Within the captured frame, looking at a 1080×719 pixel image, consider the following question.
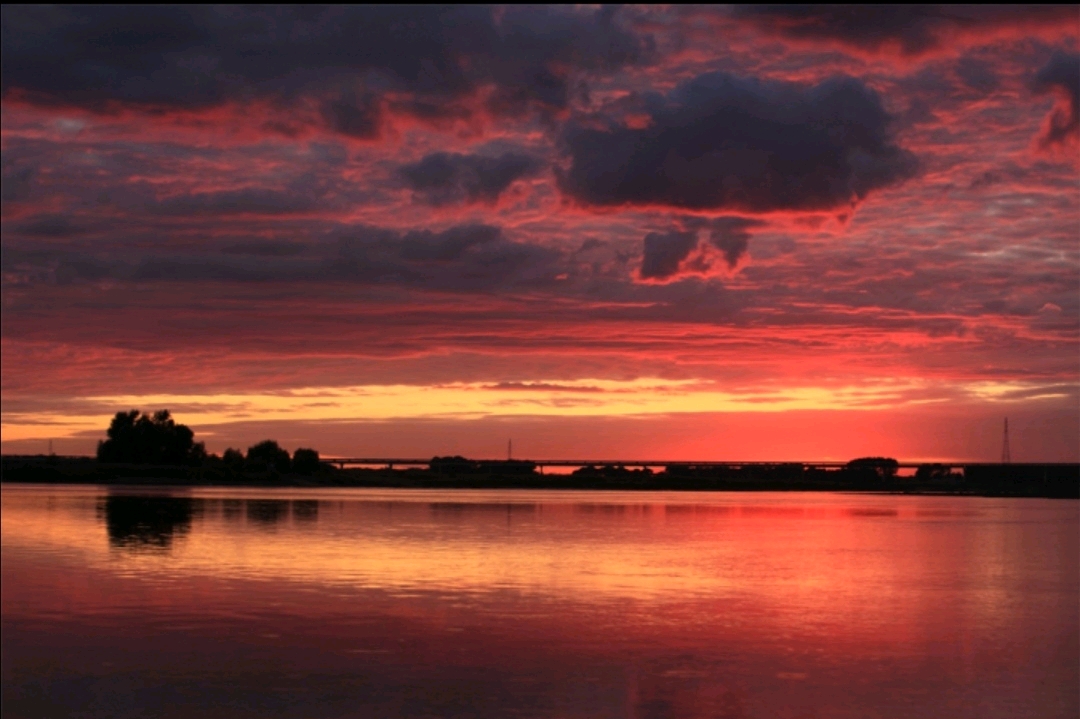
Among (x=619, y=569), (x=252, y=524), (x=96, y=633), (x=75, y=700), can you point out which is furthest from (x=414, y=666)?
(x=252, y=524)

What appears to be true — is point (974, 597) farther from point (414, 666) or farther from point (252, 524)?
point (252, 524)

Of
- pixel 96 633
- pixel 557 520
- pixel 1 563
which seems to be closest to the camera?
pixel 96 633

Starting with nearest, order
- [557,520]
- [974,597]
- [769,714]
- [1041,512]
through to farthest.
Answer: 1. [769,714]
2. [974,597]
3. [557,520]
4. [1041,512]

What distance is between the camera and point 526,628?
31.8 meters

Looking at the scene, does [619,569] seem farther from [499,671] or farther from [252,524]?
[252,524]

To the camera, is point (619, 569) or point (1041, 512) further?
point (1041, 512)

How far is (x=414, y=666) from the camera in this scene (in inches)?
1048

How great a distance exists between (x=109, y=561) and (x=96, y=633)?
697 inches

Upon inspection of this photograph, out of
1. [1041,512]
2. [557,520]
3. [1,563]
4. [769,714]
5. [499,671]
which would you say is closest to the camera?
[769,714]

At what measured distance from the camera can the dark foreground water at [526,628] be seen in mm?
24062

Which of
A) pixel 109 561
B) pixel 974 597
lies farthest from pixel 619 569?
pixel 109 561

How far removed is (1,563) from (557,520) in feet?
146

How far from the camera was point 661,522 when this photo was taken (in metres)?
86.4

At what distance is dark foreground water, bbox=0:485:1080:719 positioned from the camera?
78.9 feet
